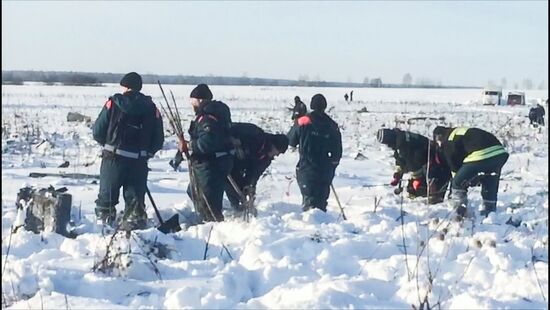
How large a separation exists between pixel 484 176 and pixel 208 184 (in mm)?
3278

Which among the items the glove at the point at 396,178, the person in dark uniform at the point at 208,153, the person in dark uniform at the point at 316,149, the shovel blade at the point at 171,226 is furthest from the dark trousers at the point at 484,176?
the shovel blade at the point at 171,226

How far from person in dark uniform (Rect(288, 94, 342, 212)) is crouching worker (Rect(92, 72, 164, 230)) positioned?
1934 mm

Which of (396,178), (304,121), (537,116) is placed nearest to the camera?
(304,121)

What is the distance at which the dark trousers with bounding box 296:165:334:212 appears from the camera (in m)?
9.52

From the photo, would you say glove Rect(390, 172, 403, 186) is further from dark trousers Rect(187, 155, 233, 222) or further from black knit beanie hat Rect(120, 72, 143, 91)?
black knit beanie hat Rect(120, 72, 143, 91)

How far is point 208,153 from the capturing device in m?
8.56

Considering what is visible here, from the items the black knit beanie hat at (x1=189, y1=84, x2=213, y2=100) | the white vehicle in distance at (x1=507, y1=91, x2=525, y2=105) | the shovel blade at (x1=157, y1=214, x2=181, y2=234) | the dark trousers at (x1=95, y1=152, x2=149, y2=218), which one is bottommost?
the white vehicle in distance at (x1=507, y1=91, x2=525, y2=105)

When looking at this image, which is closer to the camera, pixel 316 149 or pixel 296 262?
→ pixel 296 262

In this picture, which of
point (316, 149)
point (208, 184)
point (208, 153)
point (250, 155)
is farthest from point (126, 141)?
point (316, 149)

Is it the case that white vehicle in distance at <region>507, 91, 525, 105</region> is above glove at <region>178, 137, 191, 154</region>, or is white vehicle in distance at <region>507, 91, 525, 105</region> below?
below

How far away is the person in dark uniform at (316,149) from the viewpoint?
948 cm

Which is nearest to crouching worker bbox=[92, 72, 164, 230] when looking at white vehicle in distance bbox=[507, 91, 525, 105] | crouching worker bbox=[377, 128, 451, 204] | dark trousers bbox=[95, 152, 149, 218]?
dark trousers bbox=[95, 152, 149, 218]

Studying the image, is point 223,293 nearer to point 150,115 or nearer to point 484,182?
point 150,115

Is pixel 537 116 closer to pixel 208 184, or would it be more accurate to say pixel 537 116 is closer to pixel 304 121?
pixel 304 121
